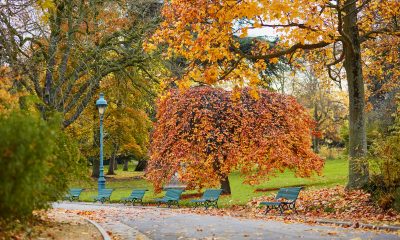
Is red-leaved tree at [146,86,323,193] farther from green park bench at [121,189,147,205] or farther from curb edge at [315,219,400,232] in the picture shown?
curb edge at [315,219,400,232]

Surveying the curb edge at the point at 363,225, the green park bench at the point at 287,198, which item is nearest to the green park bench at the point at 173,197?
the green park bench at the point at 287,198

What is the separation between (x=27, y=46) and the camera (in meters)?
19.8

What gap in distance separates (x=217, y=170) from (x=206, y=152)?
87cm

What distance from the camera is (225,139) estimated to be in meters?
22.2

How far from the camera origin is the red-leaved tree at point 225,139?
71.8ft

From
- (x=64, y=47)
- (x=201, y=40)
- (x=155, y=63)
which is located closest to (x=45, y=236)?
(x=201, y=40)

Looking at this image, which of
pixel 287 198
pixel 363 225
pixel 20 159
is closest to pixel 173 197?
pixel 287 198

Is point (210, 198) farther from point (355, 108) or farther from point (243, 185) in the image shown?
point (243, 185)

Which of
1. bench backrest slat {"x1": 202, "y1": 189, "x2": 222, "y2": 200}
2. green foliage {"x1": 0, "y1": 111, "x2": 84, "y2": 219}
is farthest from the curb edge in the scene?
green foliage {"x1": 0, "y1": 111, "x2": 84, "y2": 219}

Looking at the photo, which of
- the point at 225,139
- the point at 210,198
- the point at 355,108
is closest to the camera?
the point at 355,108

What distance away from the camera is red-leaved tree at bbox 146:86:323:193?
861 inches

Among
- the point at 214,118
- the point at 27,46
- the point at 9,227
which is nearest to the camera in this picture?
the point at 9,227

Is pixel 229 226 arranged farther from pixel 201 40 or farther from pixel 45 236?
pixel 201 40

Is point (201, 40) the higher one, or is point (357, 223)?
point (201, 40)
